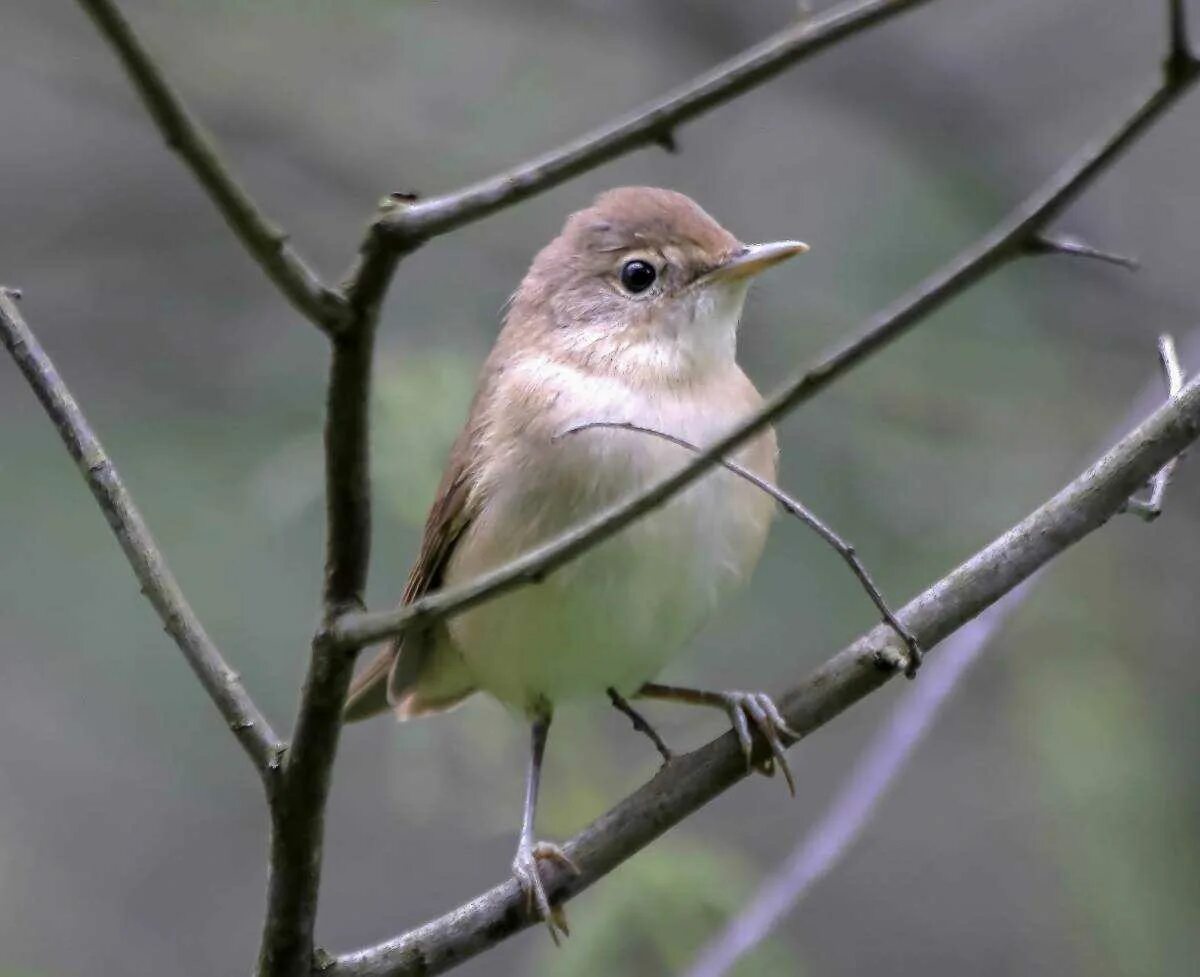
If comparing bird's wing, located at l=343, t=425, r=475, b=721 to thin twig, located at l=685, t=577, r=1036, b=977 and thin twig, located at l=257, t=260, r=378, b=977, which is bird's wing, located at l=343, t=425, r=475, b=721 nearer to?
thin twig, located at l=685, t=577, r=1036, b=977

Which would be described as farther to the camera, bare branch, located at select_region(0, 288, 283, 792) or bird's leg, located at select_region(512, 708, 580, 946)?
bird's leg, located at select_region(512, 708, 580, 946)

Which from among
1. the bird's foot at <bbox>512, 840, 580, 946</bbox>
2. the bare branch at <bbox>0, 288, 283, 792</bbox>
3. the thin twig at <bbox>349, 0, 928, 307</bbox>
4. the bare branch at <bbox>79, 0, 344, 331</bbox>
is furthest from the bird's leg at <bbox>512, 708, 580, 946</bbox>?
the thin twig at <bbox>349, 0, 928, 307</bbox>

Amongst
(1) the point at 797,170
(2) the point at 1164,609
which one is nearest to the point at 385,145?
(1) the point at 797,170

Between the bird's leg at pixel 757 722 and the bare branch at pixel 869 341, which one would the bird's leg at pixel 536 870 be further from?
the bare branch at pixel 869 341

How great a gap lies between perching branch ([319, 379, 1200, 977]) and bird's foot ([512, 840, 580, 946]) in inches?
0.6

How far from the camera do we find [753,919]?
11.3ft

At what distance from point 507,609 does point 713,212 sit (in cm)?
302

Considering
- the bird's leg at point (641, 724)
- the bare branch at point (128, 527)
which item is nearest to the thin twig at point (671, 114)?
the bare branch at point (128, 527)

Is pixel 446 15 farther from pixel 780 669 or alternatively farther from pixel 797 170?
pixel 780 669

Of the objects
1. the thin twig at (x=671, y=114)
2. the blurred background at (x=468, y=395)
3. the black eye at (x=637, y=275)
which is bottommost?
the blurred background at (x=468, y=395)

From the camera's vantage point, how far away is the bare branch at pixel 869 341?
167 cm

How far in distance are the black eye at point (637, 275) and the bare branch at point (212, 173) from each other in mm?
1662

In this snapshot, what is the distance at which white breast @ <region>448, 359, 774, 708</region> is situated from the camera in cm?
312

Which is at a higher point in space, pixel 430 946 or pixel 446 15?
pixel 446 15
